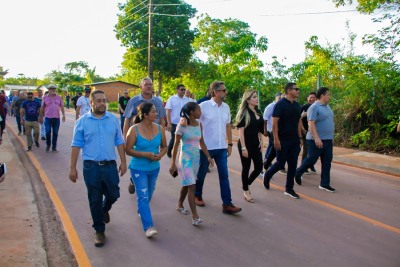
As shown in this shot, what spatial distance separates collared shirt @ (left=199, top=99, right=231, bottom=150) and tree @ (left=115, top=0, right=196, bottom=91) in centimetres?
2911

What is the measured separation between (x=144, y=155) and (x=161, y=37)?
1200 inches

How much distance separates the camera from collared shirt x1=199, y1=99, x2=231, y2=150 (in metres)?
5.53

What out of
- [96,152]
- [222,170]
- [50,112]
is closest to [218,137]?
[222,170]

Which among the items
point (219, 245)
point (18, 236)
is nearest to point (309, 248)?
point (219, 245)

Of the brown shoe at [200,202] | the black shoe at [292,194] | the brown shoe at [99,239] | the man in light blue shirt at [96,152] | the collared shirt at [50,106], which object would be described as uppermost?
the collared shirt at [50,106]

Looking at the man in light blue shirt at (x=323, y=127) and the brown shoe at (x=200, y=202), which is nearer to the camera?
the brown shoe at (x=200, y=202)

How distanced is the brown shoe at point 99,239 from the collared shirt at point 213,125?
6.32ft

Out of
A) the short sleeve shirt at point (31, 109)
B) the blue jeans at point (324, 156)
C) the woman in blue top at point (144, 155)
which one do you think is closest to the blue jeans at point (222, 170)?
the woman in blue top at point (144, 155)

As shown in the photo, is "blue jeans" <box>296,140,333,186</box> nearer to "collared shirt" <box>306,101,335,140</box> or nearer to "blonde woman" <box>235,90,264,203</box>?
"collared shirt" <box>306,101,335,140</box>

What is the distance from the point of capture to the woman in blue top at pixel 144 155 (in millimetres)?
4559

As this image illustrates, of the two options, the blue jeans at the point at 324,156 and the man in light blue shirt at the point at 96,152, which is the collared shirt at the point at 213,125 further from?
the blue jeans at the point at 324,156

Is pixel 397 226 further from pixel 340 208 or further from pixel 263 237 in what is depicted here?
pixel 263 237

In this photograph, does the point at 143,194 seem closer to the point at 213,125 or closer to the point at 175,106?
the point at 213,125

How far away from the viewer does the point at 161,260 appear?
13.2ft
